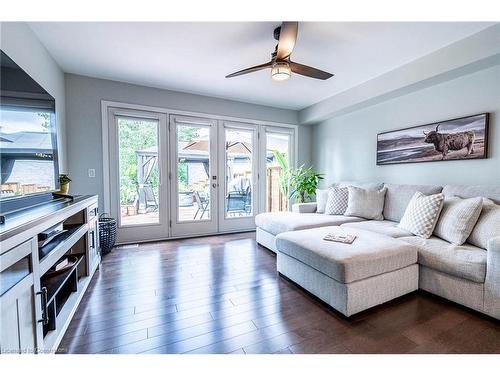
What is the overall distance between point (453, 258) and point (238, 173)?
3.16 m

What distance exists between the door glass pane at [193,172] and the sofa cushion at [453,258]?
117 inches

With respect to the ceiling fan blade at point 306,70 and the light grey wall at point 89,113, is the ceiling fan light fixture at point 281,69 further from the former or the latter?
the light grey wall at point 89,113

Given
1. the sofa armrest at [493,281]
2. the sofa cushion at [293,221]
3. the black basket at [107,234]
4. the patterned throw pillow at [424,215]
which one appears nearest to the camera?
the sofa armrest at [493,281]

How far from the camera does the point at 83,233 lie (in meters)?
2.04

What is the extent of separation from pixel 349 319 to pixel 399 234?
45.0 inches

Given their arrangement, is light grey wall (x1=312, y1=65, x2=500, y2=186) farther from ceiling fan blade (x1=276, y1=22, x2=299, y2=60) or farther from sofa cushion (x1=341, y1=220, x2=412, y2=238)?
ceiling fan blade (x1=276, y1=22, x2=299, y2=60)

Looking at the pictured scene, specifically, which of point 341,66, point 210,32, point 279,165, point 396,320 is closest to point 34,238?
point 210,32

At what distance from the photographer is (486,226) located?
6.15ft

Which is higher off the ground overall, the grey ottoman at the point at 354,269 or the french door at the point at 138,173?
the french door at the point at 138,173

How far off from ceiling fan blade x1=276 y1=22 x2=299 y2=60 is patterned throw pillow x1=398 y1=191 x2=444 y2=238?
6.38 ft

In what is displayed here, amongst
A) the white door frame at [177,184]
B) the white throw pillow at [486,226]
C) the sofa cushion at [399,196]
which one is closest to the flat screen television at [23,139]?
the white door frame at [177,184]

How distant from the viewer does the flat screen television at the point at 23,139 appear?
1315 mm

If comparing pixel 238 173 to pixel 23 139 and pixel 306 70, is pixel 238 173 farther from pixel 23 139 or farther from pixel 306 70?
pixel 23 139
